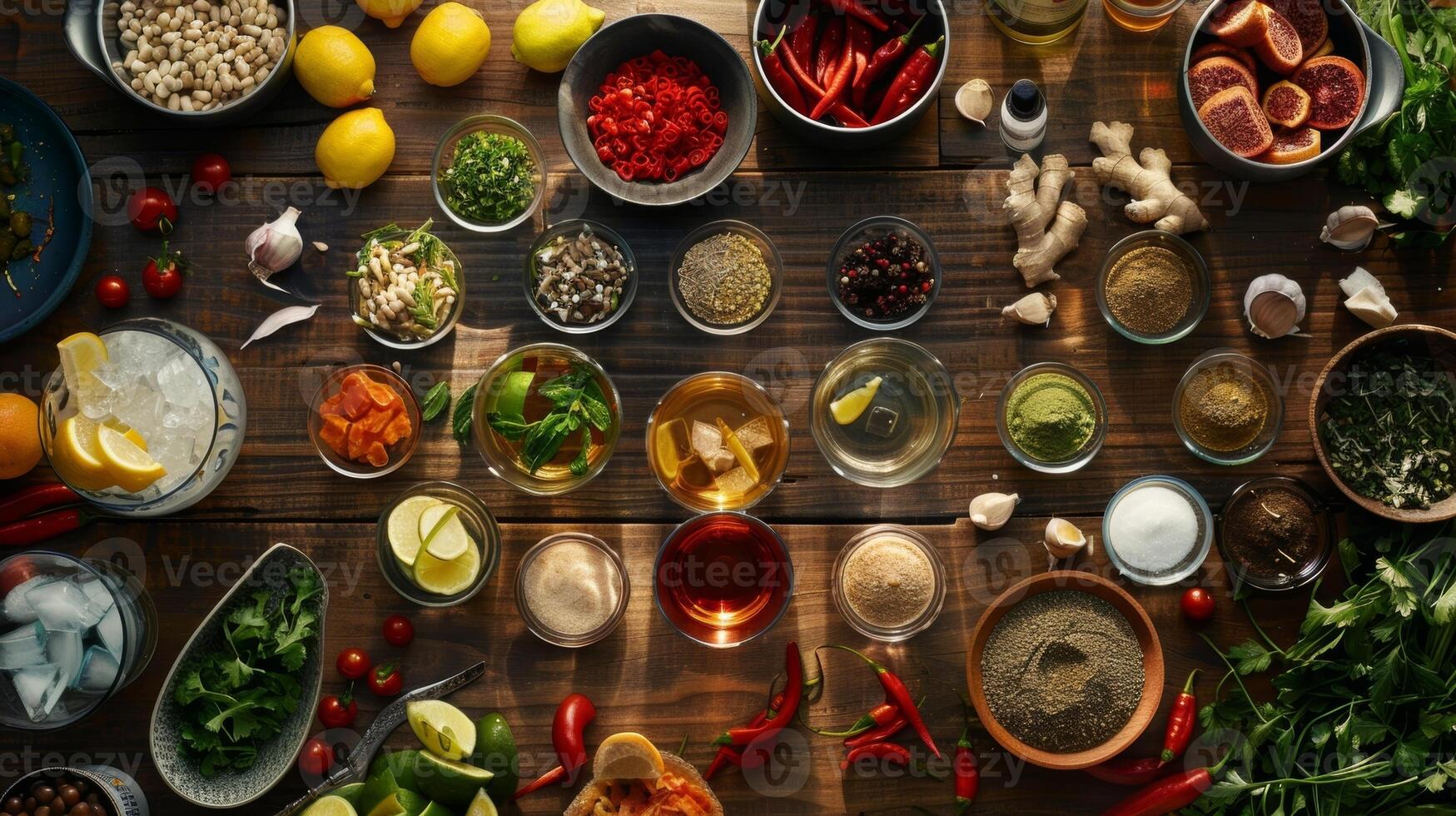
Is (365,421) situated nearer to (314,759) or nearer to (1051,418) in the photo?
(314,759)

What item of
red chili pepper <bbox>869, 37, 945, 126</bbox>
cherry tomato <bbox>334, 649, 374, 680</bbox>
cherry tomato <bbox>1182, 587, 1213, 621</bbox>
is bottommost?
cherry tomato <bbox>1182, 587, 1213, 621</bbox>

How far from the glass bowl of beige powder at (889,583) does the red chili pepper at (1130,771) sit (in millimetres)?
514

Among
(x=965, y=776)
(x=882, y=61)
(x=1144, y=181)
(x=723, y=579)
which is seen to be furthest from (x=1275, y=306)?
(x=723, y=579)

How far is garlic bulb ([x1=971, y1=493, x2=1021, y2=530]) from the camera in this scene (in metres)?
2.31

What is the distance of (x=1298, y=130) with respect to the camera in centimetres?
235

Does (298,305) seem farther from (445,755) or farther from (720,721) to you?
(720,721)

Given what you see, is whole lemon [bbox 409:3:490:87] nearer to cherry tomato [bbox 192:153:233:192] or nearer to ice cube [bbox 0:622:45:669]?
cherry tomato [bbox 192:153:233:192]

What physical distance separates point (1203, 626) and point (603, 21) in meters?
2.01

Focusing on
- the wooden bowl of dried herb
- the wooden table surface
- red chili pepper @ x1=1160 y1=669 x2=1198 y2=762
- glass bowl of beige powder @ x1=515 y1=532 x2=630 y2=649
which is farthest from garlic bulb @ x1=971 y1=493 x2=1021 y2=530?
glass bowl of beige powder @ x1=515 y1=532 x2=630 y2=649

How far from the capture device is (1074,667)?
230cm

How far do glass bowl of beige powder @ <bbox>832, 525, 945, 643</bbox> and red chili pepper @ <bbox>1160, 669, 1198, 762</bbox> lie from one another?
0.59m

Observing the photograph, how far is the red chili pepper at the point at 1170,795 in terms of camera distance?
7.46 ft

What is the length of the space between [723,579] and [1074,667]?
828mm

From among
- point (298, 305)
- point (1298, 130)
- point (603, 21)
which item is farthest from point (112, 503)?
point (1298, 130)
